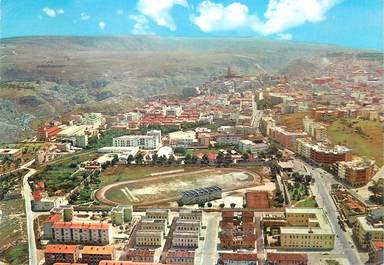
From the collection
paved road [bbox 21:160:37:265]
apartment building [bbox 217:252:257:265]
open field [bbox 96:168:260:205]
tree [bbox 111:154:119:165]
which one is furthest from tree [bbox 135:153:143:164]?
apartment building [bbox 217:252:257:265]

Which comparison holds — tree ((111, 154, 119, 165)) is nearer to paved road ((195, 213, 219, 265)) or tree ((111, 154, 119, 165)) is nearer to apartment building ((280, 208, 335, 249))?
paved road ((195, 213, 219, 265))

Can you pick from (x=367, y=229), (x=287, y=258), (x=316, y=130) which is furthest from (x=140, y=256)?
(x=316, y=130)

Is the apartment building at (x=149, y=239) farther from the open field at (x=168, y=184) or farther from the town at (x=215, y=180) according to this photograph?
the open field at (x=168, y=184)

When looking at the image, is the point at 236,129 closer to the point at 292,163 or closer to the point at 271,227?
the point at 292,163

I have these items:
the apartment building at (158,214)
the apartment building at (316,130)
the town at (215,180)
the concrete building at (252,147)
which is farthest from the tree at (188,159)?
the apartment building at (158,214)

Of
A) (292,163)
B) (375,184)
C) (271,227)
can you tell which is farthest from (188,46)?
(271,227)

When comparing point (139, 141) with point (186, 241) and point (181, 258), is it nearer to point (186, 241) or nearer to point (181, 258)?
point (186, 241)
